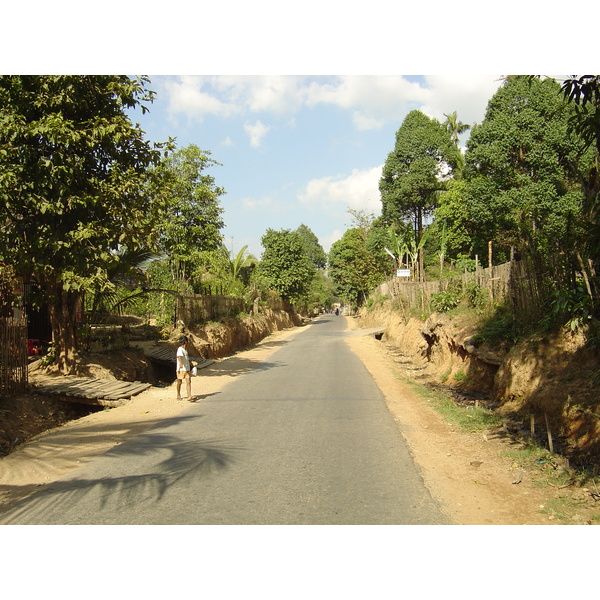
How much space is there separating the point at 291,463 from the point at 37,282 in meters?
9.32

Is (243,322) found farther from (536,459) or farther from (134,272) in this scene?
(536,459)

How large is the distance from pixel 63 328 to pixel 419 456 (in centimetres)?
944

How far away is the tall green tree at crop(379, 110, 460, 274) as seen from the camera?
39.7 m

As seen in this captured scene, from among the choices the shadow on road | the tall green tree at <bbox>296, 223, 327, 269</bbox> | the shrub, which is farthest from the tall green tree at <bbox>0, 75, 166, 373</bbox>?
the tall green tree at <bbox>296, 223, 327, 269</bbox>

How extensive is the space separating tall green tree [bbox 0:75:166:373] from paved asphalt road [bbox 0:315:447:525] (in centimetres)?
463

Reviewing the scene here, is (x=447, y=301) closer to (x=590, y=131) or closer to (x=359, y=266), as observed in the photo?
(x=590, y=131)

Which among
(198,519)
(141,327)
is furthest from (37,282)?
(198,519)

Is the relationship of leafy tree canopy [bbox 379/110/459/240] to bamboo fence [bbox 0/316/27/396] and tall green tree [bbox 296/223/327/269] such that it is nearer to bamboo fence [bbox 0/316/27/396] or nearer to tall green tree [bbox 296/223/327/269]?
bamboo fence [bbox 0/316/27/396]

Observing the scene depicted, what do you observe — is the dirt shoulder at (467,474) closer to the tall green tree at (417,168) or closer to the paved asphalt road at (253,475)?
the paved asphalt road at (253,475)

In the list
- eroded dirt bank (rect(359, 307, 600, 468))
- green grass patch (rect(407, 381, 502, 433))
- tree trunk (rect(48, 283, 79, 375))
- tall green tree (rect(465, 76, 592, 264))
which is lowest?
green grass patch (rect(407, 381, 502, 433))

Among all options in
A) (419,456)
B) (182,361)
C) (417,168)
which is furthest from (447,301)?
(417,168)

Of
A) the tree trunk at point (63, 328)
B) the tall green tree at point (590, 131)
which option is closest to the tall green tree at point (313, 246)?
the tree trunk at point (63, 328)

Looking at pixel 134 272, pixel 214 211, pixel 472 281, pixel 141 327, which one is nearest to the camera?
pixel 134 272

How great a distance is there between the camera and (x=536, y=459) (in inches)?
254
